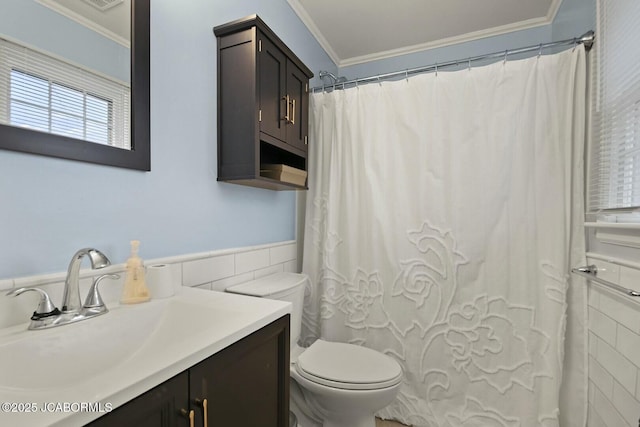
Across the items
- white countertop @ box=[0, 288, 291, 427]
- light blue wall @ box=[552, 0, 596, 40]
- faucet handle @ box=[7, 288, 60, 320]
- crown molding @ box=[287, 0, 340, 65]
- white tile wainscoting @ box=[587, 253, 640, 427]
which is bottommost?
white tile wainscoting @ box=[587, 253, 640, 427]

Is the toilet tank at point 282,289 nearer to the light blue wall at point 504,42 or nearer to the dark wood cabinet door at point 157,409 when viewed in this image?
the dark wood cabinet door at point 157,409

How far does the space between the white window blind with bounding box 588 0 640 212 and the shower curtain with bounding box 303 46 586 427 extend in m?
0.11

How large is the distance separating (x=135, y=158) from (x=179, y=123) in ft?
0.80

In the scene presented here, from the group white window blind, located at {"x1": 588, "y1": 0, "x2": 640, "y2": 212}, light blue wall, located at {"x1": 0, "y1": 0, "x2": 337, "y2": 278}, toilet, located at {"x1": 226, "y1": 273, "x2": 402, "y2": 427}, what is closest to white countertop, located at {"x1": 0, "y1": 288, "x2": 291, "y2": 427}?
light blue wall, located at {"x1": 0, "y1": 0, "x2": 337, "y2": 278}

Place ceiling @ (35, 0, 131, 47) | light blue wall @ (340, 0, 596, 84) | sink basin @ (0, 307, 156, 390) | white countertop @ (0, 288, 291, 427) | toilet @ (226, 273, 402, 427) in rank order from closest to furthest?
1. white countertop @ (0, 288, 291, 427)
2. sink basin @ (0, 307, 156, 390)
3. ceiling @ (35, 0, 131, 47)
4. toilet @ (226, 273, 402, 427)
5. light blue wall @ (340, 0, 596, 84)

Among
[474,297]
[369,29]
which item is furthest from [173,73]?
[474,297]

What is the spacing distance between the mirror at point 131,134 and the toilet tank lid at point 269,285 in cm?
64

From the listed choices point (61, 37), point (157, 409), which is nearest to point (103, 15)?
point (61, 37)

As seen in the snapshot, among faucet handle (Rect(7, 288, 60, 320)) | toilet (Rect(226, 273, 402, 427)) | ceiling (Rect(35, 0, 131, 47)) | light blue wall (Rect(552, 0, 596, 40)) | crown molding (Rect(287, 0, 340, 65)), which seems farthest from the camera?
crown molding (Rect(287, 0, 340, 65))

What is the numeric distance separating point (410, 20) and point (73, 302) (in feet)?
7.89

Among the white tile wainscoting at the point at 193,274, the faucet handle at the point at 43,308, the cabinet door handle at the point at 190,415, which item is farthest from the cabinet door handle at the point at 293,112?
the cabinet door handle at the point at 190,415

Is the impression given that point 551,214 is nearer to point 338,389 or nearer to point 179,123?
point 338,389

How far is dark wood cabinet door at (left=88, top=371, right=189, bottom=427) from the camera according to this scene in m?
0.50

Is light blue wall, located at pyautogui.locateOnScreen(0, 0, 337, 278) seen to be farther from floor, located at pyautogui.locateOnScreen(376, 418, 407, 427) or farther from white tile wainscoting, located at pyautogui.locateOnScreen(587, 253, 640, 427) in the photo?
white tile wainscoting, located at pyautogui.locateOnScreen(587, 253, 640, 427)
